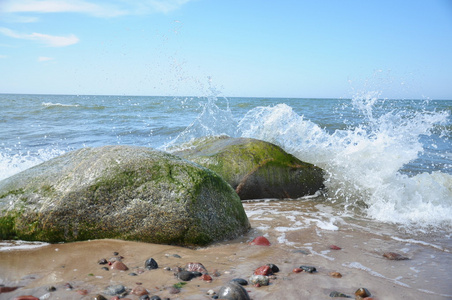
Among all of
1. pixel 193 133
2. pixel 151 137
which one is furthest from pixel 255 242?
pixel 151 137

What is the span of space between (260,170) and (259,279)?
128 inches

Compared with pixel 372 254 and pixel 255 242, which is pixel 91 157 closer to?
pixel 255 242

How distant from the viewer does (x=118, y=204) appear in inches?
137

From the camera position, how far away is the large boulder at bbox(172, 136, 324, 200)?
225 inches

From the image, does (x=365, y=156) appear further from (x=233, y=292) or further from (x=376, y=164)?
(x=233, y=292)

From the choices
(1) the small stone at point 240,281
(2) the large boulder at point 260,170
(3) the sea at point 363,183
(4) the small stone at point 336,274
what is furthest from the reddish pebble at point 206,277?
(2) the large boulder at point 260,170

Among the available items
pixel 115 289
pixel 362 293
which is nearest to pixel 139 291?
pixel 115 289

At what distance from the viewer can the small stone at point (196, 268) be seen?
2764mm

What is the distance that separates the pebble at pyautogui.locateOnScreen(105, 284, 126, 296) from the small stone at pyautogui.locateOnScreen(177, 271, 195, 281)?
0.41 metres

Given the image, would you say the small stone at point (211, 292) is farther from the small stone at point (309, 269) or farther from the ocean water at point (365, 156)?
the ocean water at point (365, 156)

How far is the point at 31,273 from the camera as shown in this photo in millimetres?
2699

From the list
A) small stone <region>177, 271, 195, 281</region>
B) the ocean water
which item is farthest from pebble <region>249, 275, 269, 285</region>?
the ocean water

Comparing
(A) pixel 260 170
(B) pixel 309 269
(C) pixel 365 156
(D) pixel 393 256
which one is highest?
(C) pixel 365 156

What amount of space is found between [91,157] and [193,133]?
6.32m
